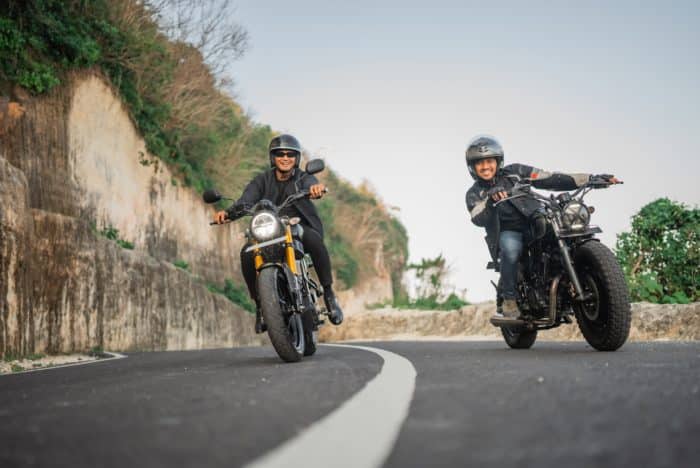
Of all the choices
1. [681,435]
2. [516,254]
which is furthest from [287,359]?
[681,435]

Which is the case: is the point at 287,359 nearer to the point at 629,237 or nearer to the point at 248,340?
the point at 629,237

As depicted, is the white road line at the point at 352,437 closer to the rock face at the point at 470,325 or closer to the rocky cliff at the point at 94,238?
the rocky cliff at the point at 94,238

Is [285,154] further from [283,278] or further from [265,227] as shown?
[283,278]

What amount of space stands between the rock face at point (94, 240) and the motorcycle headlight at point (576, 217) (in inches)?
295

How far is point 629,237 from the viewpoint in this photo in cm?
1342

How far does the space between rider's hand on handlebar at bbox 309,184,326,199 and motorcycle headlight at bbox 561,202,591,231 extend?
7.02ft

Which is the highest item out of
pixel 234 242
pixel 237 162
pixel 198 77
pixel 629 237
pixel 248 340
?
pixel 198 77

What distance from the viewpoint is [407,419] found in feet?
6.99

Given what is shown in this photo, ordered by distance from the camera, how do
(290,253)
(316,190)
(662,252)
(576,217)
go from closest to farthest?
(576,217) → (290,253) → (316,190) → (662,252)

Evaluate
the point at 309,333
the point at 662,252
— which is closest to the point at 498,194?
the point at 309,333

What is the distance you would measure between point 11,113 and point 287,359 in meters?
10.4

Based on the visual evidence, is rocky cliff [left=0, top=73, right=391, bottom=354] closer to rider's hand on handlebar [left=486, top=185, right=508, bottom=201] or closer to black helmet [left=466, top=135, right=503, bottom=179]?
black helmet [left=466, top=135, right=503, bottom=179]

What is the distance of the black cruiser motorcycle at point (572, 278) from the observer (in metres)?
5.12

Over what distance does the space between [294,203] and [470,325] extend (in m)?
12.5
